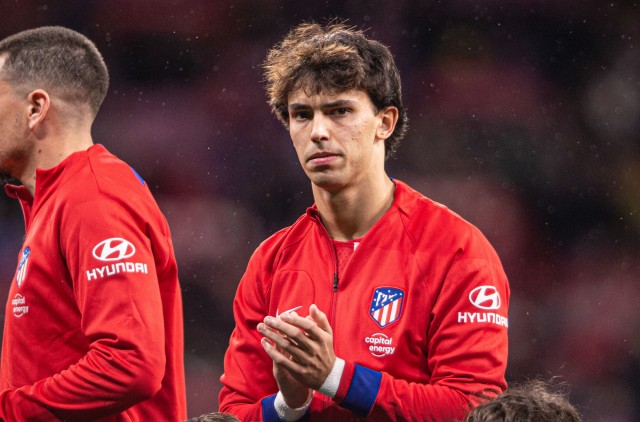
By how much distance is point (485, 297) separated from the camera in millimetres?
2734

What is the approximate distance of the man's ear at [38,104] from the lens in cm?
296

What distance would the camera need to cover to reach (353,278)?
2859 millimetres

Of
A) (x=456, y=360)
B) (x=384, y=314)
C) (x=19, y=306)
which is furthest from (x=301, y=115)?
(x=19, y=306)

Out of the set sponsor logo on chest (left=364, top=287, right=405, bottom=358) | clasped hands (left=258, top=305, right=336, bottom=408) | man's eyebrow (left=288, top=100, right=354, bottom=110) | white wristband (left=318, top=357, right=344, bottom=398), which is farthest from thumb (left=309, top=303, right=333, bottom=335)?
man's eyebrow (left=288, top=100, right=354, bottom=110)

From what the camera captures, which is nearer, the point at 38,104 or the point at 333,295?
the point at 333,295

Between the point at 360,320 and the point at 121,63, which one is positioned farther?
the point at 121,63

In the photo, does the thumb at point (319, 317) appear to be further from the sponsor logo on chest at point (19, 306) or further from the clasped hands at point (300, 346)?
the sponsor logo on chest at point (19, 306)

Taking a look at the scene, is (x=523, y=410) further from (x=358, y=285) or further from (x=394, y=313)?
(x=358, y=285)

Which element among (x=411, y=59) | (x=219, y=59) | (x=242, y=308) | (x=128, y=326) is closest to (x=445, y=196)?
(x=411, y=59)

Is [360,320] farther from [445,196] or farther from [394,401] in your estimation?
[445,196]

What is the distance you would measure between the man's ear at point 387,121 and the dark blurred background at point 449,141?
2820mm

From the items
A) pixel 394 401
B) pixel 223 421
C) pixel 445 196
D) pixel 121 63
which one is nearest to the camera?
pixel 223 421

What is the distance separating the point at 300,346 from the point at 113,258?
1.79 feet

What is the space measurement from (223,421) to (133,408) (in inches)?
19.9
